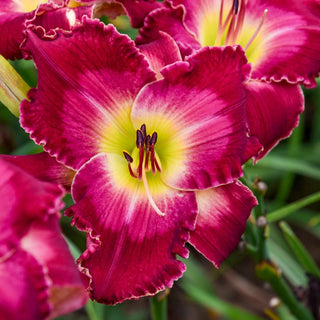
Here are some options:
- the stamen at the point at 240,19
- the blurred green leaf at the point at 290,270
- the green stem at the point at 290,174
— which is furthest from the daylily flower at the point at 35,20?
the green stem at the point at 290,174

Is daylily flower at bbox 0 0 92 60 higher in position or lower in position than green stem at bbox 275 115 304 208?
higher

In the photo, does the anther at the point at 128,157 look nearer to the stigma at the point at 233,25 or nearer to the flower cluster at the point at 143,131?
the flower cluster at the point at 143,131

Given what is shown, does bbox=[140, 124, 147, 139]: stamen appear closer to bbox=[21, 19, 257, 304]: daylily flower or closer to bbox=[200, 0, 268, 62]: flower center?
bbox=[21, 19, 257, 304]: daylily flower

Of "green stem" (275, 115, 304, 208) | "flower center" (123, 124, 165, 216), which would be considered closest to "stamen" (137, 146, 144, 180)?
"flower center" (123, 124, 165, 216)

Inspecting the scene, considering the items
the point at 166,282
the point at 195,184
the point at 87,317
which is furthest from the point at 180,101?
the point at 87,317

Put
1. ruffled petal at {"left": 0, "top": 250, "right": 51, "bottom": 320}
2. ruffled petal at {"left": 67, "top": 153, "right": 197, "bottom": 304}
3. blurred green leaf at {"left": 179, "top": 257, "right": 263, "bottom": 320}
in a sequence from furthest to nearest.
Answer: blurred green leaf at {"left": 179, "top": 257, "right": 263, "bottom": 320} < ruffled petal at {"left": 67, "top": 153, "right": 197, "bottom": 304} < ruffled petal at {"left": 0, "top": 250, "right": 51, "bottom": 320}

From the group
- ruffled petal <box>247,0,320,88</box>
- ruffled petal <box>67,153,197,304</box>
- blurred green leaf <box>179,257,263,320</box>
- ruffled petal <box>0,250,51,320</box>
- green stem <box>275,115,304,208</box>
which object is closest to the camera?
ruffled petal <box>0,250,51,320</box>

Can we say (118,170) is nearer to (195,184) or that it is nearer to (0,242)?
(195,184)
